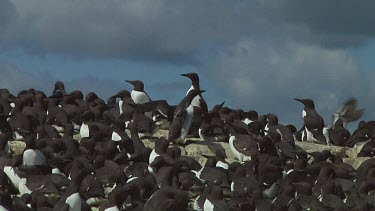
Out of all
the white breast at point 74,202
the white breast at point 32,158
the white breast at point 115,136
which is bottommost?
the white breast at point 74,202

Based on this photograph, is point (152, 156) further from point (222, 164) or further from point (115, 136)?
point (115, 136)

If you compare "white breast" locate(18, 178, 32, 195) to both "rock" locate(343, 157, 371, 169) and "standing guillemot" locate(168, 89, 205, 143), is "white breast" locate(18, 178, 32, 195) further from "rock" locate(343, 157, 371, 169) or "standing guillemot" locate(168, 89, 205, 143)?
"rock" locate(343, 157, 371, 169)

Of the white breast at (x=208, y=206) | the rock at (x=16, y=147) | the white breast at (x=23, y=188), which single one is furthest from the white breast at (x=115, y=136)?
the white breast at (x=208, y=206)

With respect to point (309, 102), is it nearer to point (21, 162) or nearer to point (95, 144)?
point (95, 144)

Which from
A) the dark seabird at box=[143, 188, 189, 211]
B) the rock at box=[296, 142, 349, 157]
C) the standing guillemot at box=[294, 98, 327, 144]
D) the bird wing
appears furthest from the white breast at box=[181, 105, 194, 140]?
the bird wing

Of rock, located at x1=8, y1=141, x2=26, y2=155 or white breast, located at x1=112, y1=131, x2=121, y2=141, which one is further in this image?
white breast, located at x1=112, y1=131, x2=121, y2=141

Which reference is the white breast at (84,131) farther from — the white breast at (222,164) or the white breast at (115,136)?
the white breast at (222,164)

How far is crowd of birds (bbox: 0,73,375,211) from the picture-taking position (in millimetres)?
20781

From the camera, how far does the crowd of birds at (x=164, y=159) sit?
2078 cm

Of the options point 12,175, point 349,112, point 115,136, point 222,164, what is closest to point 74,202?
point 12,175

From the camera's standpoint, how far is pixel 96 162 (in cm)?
2311

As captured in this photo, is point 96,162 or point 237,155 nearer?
point 96,162

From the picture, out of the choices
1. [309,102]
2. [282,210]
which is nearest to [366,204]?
[282,210]

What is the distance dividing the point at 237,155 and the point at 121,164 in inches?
130
